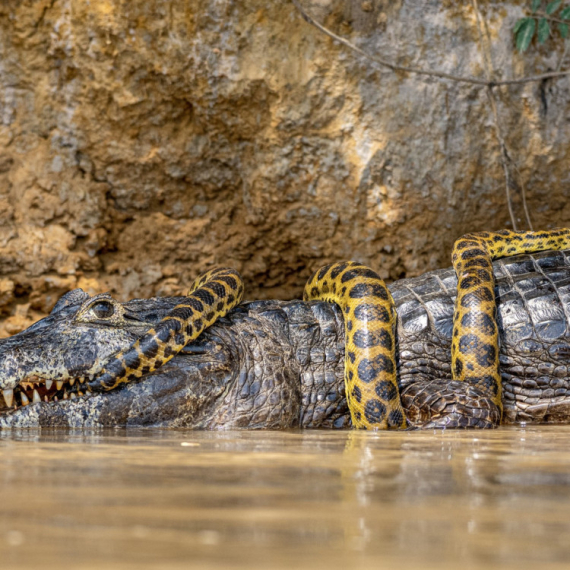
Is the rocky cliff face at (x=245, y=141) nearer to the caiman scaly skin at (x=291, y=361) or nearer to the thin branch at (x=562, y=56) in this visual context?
the thin branch at (x=562, y=56)

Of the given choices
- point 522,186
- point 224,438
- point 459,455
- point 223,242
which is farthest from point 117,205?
point 459,455

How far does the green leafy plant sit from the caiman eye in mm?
3305

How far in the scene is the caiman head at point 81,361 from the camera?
3.47m

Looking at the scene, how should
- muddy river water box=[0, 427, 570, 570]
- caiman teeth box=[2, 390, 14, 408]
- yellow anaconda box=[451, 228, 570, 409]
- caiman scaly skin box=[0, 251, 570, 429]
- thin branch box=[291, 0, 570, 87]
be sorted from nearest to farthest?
muddy river water box=[0, 427, 570, 570] → caiman teeth box=[2, 390, 14, 408] → caiman scaly skin box=[0, 251, 570, 429] → yellow anaconda box=[451, 228, 570, 409] → thin branch box=[291, 0, 570, 87]

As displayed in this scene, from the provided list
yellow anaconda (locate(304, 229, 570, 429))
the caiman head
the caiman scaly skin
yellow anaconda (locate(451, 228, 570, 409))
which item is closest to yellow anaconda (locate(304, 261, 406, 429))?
yellow anaconda (locate(304, 229, 570, 429))

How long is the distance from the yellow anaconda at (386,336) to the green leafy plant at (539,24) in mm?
1628

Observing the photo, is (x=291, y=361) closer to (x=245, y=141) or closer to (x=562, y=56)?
(x=245, y=141)

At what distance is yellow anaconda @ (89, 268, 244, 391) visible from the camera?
366 centimetres

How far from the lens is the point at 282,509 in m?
1.09

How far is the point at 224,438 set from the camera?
8.11 ft

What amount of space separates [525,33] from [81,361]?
3.67 m

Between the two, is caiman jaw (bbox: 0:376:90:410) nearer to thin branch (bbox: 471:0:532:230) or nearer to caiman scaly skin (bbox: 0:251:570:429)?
caiman scaly skin (bbox: 0:251:570:429)

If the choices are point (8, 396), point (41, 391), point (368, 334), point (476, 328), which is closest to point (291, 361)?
point (368, 334)

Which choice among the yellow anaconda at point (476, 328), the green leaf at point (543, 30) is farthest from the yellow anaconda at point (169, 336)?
the green leaf at point (543, 30)
